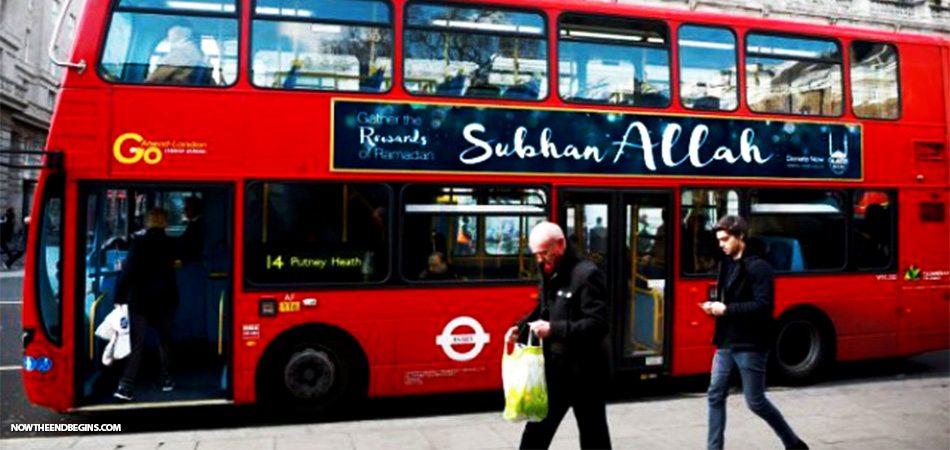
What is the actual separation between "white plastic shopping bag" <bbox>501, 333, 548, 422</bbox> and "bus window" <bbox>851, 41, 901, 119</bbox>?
5.96 meters

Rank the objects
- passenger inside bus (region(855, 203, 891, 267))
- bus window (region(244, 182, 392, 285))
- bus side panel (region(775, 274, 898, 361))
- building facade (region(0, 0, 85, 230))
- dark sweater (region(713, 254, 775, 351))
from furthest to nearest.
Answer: building facade (region(0, 0, 85, 230)) → passenger inside bus (region(855, 203, 891, 267)) → bus side panel (region(775, 274, 898, 361)) → bus window (region(244, 182, 392, 285)) → dark sweater (region(713, 254, 775, 351))

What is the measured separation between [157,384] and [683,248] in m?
5.21

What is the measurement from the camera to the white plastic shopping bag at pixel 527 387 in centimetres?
418

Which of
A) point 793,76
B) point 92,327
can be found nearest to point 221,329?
point 92,327

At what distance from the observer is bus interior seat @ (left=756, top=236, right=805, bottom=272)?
813 cm

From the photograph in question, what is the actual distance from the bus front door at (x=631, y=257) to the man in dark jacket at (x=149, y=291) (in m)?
3.66

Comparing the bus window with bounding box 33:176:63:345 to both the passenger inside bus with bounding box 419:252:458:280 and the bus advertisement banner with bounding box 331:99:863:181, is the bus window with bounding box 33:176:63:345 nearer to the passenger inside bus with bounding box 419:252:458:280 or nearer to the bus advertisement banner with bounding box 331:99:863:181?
the bus advertisement banner with bounding box 331:99:863:181

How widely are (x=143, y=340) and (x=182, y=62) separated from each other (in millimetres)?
2430

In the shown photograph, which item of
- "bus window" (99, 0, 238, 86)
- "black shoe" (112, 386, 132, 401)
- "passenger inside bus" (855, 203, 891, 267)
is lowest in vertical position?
"black shoe" (112, 386, 132, 401)

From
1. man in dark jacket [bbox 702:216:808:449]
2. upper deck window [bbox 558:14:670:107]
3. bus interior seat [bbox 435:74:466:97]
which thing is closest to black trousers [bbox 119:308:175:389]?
bus interior seat [bbox 435:74:466:97]

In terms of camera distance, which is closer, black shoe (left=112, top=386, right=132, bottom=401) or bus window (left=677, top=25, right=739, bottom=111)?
black shoe (left=112, top=386, right=132, bottom=401)

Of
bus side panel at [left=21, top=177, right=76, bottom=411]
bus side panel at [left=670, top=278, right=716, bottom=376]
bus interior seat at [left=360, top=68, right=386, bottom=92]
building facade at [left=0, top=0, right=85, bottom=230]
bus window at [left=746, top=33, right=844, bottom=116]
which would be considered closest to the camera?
bus side panel at [left=21, top=177, right=76, bottom=411]

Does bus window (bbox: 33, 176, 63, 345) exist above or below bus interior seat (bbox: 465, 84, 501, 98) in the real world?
below

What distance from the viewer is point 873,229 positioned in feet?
27.9
